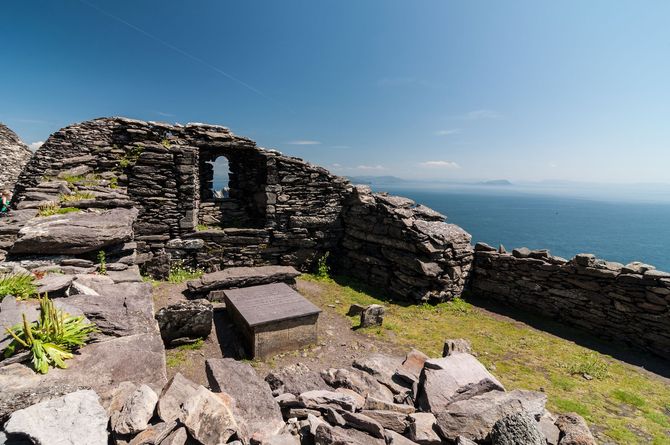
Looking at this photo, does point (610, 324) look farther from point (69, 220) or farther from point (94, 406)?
point (69, 220)

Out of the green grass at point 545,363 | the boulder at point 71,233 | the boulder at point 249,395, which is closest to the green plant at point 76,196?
the boulder at point 71,233

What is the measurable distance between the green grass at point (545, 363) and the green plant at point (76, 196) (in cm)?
762

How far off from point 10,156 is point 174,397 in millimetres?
29439

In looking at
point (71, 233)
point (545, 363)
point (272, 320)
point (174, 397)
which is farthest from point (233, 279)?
point (545, 363)

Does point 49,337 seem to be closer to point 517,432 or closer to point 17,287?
point 17,287

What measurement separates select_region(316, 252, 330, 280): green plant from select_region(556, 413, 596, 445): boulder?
35.8 feet

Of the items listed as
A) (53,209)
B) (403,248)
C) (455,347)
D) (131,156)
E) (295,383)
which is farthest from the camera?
(403,248)

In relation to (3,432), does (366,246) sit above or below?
below

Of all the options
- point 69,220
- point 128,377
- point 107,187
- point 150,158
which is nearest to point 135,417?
point 128,377

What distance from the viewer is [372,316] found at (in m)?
10.1

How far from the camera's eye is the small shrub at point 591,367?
8.23 meters

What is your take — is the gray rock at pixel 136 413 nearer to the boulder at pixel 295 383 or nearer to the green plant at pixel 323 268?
the boulder at pixel 295 383

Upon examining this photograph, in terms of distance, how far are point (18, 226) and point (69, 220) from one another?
0.75m

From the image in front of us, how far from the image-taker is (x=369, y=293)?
13312mm
